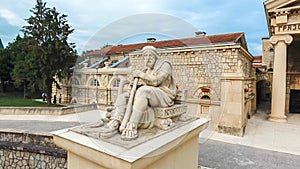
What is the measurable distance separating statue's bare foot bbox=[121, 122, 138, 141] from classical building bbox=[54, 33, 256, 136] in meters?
0.93

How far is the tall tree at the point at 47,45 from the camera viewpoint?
1471 centimetres

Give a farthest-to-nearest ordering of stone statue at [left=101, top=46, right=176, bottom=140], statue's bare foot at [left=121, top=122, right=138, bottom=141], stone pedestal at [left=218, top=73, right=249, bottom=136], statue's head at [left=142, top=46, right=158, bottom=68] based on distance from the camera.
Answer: stone pedestal at [left=218, top=73, right=249, bottom=136]
statue's head at [left=142, top=46, right=158, bottom=68]
stone statue at [left=101, top=46, right=176, bottom=140]
statue's bare foot at [left=121, top=122, right=138, bottom=141]

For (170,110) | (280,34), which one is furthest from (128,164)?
(280,34)

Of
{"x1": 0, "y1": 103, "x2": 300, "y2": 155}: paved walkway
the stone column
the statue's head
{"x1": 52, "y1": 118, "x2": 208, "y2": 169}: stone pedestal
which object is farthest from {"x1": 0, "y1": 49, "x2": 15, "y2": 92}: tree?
the stone column

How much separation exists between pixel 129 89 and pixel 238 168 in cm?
376

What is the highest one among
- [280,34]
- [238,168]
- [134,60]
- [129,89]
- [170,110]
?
[280,34]

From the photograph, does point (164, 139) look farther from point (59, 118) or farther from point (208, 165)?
point (59, 118)

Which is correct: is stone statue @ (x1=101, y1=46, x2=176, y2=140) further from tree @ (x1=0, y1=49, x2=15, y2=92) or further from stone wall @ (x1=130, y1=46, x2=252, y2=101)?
tree @ (x1=0, y1=49, x2=15, y2=92)

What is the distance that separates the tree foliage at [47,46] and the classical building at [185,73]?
10883 mm

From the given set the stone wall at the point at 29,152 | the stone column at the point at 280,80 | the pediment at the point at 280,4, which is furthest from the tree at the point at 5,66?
the stone column at the point at 280,80

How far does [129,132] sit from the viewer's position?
8.90 ft

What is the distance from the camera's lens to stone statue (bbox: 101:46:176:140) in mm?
2838

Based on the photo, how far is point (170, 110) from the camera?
3.29 metres

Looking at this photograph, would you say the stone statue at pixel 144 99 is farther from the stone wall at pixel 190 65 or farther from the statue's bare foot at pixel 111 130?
the stone wall at pixel 190 65
